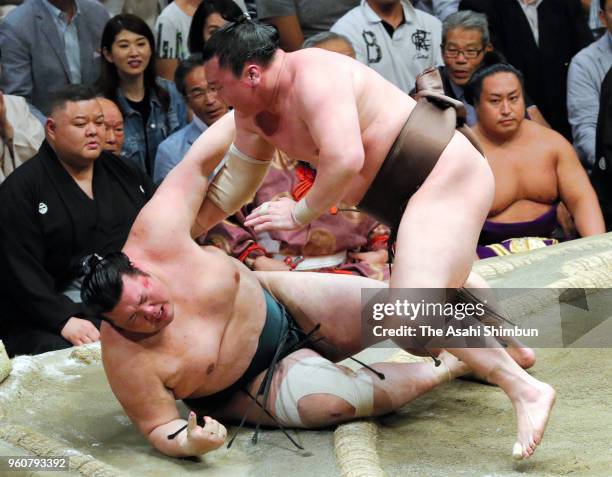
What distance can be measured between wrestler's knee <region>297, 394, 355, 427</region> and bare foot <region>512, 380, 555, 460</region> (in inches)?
16.1

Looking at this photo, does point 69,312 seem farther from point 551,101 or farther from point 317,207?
point 551,101

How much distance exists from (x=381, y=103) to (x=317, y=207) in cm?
31

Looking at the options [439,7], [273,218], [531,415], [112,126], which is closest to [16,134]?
[112,126]

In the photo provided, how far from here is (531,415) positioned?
2281mm

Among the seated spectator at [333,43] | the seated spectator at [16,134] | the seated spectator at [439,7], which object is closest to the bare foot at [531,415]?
the seated spectator at [333,43]

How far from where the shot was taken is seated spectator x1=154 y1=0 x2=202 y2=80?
14.4 feet

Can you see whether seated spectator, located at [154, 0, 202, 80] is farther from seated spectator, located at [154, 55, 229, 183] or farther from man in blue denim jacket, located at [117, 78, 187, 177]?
seated spectator, located at [154, 55, 229, 183]

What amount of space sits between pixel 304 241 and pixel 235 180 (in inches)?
39.1

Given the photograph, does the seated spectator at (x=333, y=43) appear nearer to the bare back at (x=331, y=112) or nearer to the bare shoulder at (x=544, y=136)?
the bare shoulder at (x=544, y=136)

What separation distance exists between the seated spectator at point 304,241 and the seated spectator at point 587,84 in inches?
45.5

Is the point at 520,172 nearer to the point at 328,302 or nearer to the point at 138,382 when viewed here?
the point at 328,302

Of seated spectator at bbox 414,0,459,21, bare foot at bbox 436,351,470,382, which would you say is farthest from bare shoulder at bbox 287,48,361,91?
seated spectator at bbox 414,0,459,21

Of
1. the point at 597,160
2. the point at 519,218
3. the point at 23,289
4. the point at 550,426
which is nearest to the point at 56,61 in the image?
the point at 23,289

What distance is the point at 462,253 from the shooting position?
7.84 ft
